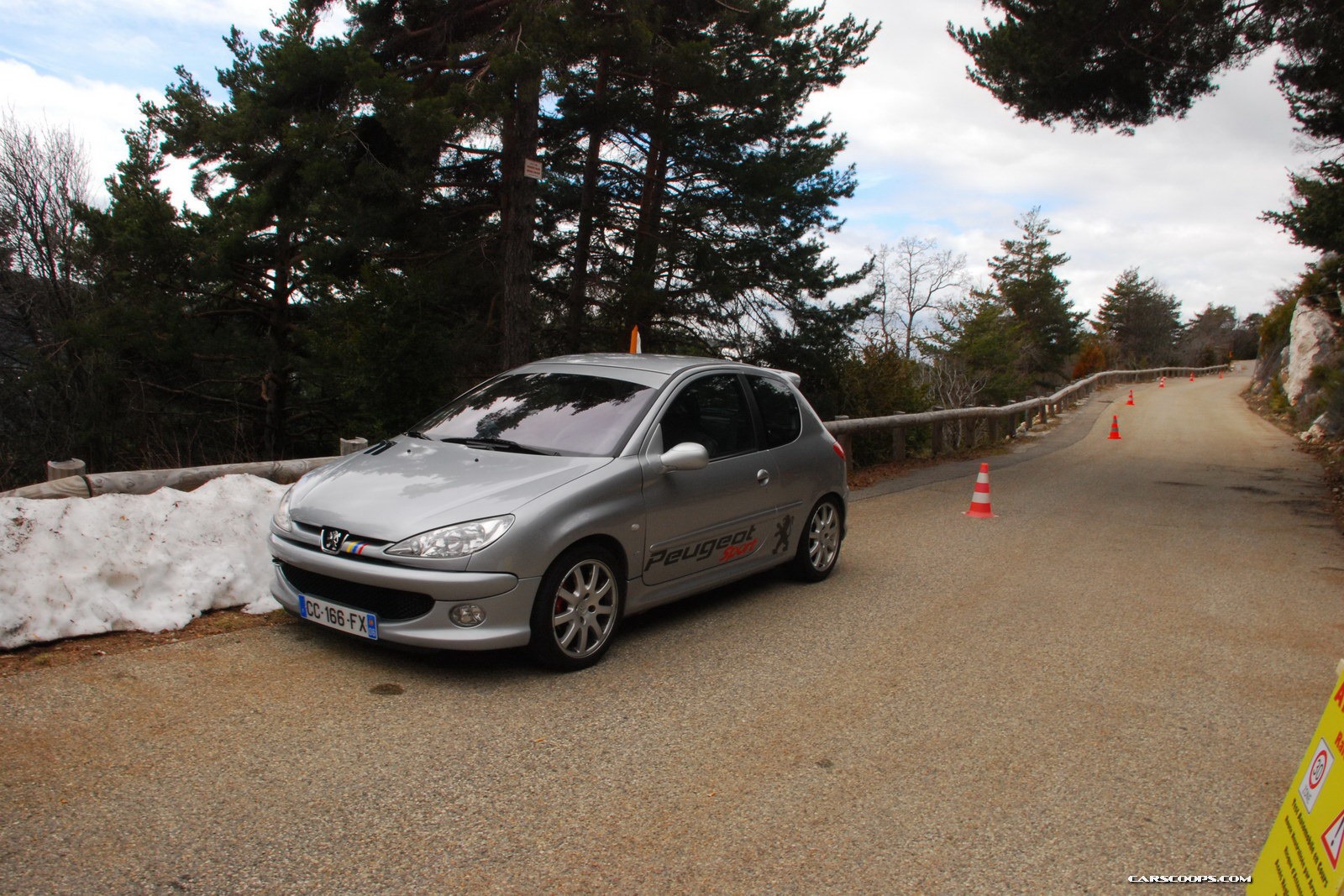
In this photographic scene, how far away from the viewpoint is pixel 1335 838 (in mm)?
2344

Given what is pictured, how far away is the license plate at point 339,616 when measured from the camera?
478 cm

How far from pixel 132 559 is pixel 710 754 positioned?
146 inches

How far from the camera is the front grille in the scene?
15.4 feet

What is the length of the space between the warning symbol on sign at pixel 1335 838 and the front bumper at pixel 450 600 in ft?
11.0

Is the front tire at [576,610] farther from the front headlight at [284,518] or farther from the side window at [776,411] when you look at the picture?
the side window at [776,411]

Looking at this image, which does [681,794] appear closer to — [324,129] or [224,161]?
[324,129]

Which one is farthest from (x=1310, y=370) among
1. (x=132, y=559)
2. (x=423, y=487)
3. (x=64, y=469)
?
(x=64, y=469)

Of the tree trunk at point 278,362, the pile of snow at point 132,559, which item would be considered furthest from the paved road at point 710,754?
the tree trunk at point 278,362

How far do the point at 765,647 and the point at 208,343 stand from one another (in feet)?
49.3

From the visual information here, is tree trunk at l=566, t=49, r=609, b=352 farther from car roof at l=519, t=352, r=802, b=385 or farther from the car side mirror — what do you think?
the car side mirror

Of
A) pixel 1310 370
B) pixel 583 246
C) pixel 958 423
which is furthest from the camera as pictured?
pixel 1310 370

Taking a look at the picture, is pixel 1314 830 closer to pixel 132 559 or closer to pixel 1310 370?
pixel 132 559

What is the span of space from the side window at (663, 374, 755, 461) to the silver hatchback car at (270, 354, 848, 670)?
1 centimetres

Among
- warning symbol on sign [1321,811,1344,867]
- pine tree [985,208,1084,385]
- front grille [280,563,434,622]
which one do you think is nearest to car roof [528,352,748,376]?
front grille [280,563,434,622]
